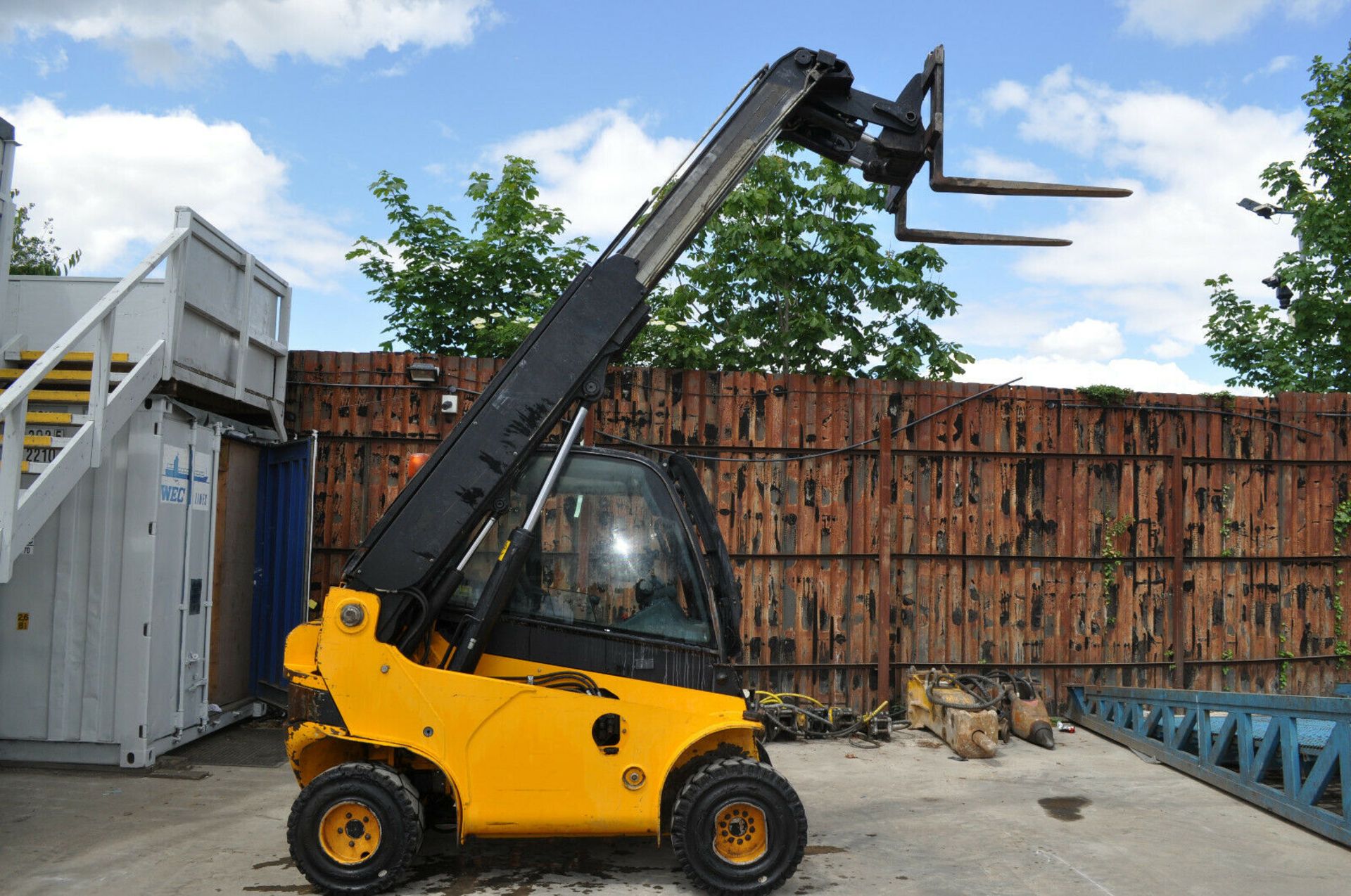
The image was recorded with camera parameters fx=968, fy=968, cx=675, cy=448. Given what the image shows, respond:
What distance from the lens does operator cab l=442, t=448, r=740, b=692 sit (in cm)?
486

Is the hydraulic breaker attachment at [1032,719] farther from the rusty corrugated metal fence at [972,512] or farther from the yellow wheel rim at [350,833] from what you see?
the yellow wheel rim at [350,833]

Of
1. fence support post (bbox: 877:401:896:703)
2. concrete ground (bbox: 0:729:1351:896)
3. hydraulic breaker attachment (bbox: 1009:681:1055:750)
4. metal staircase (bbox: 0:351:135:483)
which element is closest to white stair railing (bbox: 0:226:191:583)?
metal staircase (bbox: 0:351:135:483)

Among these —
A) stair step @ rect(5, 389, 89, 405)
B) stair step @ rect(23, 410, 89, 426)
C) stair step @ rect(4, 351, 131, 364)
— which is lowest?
→ stair step @ rect(23, 410, 89, 426)

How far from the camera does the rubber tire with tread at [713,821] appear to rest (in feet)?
15.2

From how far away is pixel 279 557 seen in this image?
8.47 m

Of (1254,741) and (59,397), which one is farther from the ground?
(59,397)

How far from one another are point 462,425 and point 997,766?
5.28 m

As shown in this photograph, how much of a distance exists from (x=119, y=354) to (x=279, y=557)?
220 centimetres

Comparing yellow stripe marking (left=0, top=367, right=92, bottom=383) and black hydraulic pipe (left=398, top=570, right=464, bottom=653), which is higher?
yellow stripe marking (left=0, top=367, right=92, bottom=383)

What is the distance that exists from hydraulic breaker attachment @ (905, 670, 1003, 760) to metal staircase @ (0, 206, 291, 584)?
6.15m

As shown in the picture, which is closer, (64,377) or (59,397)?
(59,397)

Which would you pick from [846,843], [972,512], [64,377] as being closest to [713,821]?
[846,843]

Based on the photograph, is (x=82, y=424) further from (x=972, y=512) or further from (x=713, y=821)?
(x=972, y=512)

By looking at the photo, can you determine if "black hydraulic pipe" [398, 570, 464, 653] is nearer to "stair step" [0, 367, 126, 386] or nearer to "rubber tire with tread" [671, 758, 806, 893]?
"rubber tire with tread" [671, 758, 806, 893]
